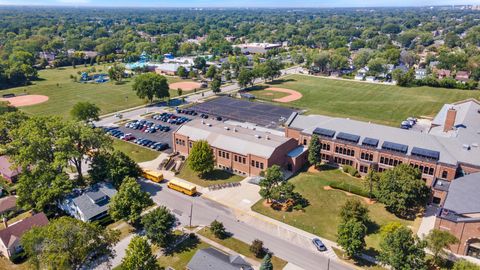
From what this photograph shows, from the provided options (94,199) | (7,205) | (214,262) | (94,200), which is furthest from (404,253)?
(7,205)

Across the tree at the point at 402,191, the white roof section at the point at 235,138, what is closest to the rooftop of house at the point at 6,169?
the white roof section at the point at 235,138

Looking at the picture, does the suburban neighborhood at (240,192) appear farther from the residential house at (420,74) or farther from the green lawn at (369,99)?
the residential house at (420,74)

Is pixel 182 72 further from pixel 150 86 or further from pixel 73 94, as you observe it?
pixel 73 94

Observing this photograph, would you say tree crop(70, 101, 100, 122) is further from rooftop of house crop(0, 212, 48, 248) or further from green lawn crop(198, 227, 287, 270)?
green lawn crop(198, 227, 287, 270)

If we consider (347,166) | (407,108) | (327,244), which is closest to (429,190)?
(347,166)

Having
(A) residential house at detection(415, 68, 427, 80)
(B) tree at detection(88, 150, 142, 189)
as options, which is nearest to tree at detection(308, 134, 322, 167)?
(B) tree at detection(88, 150, 142, 189)

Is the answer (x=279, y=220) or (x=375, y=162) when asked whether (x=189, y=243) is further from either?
(x=375, y=162)
